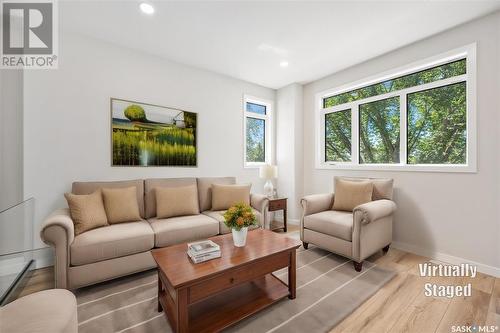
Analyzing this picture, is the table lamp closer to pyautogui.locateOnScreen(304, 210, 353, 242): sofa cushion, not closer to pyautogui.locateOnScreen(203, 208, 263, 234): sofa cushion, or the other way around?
pyautogui.locateOnScreen(203, 208, 263, 234): sofa cushion

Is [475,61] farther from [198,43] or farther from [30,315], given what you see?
[30,315]

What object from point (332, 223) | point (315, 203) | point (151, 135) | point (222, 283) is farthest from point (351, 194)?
point (151, 135)

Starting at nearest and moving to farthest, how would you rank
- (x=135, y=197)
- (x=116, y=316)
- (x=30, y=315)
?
(x=30, y=315)
(x=116, y=316)
(x=135, y=197)

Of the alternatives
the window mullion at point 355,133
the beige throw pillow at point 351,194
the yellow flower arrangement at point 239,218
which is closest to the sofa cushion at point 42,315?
the yellow flower arrangement at point 239,218

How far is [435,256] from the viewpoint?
2.60 metres

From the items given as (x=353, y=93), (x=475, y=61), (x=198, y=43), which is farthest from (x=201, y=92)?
(x=475, y=61)

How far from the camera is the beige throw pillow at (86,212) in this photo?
2107mm

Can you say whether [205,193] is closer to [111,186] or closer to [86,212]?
[111,186]

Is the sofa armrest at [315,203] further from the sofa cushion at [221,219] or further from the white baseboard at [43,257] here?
the white baseboard at [43,257]

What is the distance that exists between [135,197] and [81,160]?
0.79m

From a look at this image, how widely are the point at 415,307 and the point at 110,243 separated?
2.64 metres

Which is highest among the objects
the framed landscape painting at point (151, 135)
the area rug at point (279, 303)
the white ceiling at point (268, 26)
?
the white ceiling at point (268, 26)

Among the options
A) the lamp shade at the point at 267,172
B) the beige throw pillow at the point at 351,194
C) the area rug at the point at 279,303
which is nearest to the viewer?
the area rug at the point at 279,303

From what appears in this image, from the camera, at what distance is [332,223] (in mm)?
2525
